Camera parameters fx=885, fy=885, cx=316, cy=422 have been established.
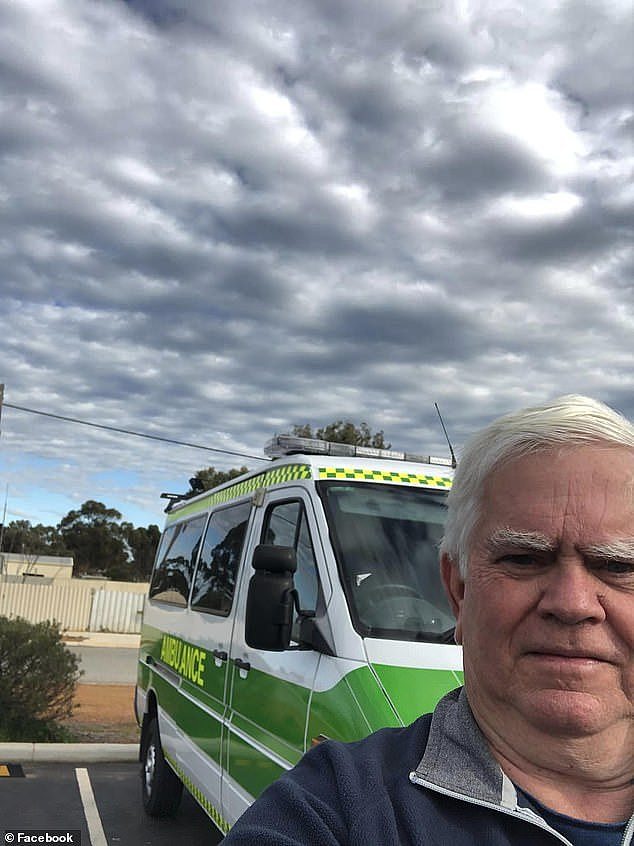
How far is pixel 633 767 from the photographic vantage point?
1.62 m

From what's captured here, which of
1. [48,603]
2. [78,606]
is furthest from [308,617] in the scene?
[78,606]

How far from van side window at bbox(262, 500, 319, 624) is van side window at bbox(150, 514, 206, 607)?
187 centimetres

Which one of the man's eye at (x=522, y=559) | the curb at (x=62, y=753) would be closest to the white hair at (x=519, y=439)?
the man's eye at (x=522, y=559)

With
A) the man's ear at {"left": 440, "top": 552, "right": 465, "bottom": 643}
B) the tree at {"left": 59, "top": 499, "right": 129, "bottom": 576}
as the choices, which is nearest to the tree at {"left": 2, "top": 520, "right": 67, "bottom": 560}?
the tree at {"left": 59, "top": 499, "right": 129, "bottom": 576}

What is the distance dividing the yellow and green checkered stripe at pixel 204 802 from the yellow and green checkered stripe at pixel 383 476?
1892 millimetres

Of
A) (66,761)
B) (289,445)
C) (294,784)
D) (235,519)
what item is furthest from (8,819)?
(294,784)

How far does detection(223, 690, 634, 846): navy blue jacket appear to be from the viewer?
1441 mm

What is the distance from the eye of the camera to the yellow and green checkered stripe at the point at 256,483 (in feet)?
14.7

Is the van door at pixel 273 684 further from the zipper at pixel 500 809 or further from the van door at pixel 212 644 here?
the zipper at pixel 500 809

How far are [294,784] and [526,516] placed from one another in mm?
633

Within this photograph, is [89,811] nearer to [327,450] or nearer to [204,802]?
[204,802]

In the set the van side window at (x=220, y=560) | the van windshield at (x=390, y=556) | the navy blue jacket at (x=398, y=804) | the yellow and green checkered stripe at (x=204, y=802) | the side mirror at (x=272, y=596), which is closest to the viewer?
the navy blue jacket at (x=398, y=804)

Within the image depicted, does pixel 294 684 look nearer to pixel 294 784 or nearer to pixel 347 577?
pixel 347 577

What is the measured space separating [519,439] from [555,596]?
320 millimetres
